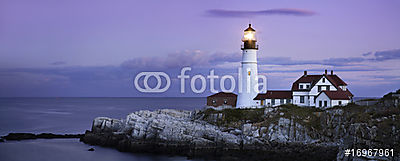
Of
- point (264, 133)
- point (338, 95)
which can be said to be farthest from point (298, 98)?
point (264, 133)

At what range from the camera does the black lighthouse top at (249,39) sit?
3669 cm

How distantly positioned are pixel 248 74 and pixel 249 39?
334cm

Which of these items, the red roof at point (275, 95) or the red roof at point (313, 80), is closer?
the red roof at point (313, 80)

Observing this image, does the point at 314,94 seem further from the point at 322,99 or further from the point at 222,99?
the point at 222,99

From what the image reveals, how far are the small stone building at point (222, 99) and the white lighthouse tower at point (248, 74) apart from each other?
2.14m

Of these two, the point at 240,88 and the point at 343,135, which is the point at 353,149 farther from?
the point at 240,88

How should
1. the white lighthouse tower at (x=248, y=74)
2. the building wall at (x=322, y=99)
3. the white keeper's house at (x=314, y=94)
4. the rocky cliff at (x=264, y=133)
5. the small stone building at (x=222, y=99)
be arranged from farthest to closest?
the small stone building at (x=222, y=99) → the white lighthouse tower at (x=248, y=74) → the white keeper's house at (x=314, y=94) → the building wall at (x=322, y=99) → the rocky cliff at (x=264, y=133)

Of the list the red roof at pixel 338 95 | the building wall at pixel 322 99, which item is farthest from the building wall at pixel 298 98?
the red roof at pixel 338 95

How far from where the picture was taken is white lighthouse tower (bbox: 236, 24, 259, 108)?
1442 inches

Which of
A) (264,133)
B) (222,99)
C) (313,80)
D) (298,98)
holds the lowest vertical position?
(264,133)

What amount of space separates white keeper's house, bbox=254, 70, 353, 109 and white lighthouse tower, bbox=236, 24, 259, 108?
2.58 ft

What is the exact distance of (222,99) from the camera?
39.6 m

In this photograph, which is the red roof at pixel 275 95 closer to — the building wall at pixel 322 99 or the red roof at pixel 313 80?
the red roof at pixel 313 80

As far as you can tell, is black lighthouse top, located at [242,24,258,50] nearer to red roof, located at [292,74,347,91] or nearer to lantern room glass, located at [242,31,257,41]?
lantern room glass, located at [242,31,257,41]
